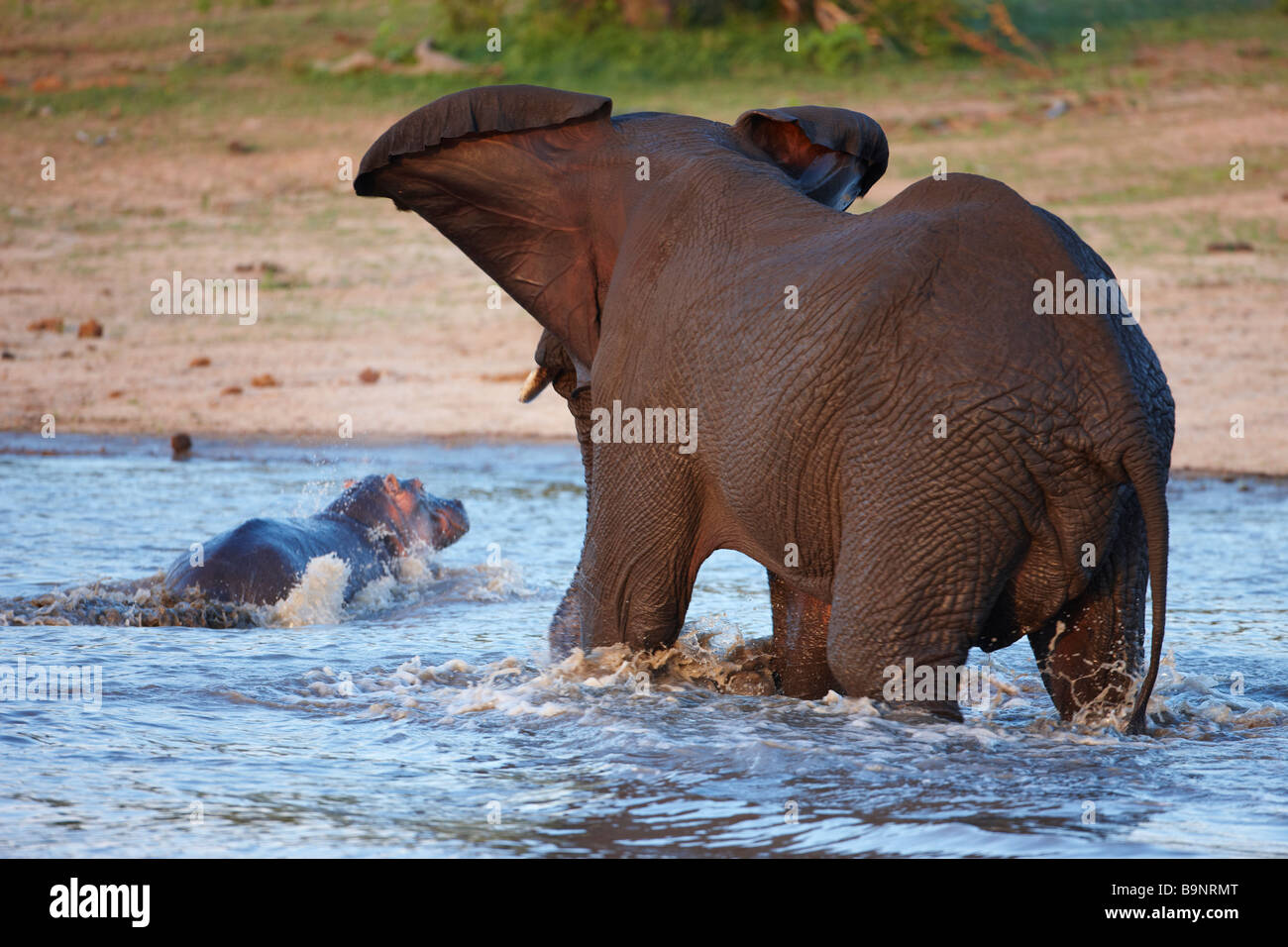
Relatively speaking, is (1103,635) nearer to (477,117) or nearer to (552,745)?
(552,745)

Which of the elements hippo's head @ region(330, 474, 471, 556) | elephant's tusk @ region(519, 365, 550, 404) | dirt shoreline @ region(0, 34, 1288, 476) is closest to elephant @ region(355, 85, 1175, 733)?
elephant's tusk @ region(519, 365, 550, 404)

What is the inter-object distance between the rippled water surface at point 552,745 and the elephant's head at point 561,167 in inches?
49.3

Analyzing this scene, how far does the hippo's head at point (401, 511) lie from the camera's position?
294 inches

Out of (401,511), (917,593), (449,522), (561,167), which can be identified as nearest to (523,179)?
(561,167)

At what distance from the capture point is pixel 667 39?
18281 millimetres

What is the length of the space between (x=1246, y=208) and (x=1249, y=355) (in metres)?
3.25

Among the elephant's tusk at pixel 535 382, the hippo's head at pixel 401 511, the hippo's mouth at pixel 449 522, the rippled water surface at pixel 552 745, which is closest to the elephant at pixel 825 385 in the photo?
the rippled water surface at pixel 552 745

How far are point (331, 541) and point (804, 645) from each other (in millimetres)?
2677

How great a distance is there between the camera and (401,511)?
24.8 feet

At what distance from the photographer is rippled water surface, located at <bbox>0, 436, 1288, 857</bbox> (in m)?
4.03
